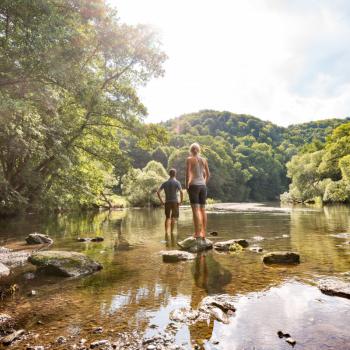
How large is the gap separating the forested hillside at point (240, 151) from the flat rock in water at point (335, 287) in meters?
59.3

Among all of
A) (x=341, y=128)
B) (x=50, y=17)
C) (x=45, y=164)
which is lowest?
(x=45, y=164)

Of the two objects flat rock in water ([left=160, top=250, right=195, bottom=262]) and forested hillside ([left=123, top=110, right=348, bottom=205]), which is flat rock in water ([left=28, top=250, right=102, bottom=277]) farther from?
forested hillside ([left=123, top=110, right=348, bottom=205])

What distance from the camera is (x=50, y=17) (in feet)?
34.8

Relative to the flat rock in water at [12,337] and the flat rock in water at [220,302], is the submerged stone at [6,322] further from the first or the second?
the flat rock in water at [220,302]

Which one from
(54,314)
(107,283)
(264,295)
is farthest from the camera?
(107,283)

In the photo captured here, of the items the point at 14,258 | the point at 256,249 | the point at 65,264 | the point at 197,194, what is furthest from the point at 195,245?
the point at 14,258

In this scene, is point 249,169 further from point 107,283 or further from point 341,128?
point 107,283

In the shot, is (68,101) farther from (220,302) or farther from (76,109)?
(220,302)

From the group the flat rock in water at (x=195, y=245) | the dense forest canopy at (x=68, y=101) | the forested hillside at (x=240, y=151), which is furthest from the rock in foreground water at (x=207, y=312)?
the forested hillside at (x=240, y=151)

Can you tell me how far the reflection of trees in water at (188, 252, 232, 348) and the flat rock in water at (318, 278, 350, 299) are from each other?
5.47 feet

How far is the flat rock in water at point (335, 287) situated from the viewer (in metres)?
5.49

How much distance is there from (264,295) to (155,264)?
337cm

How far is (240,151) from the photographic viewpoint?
15712cm

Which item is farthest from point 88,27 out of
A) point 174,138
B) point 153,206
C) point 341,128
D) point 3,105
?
point 174,138
